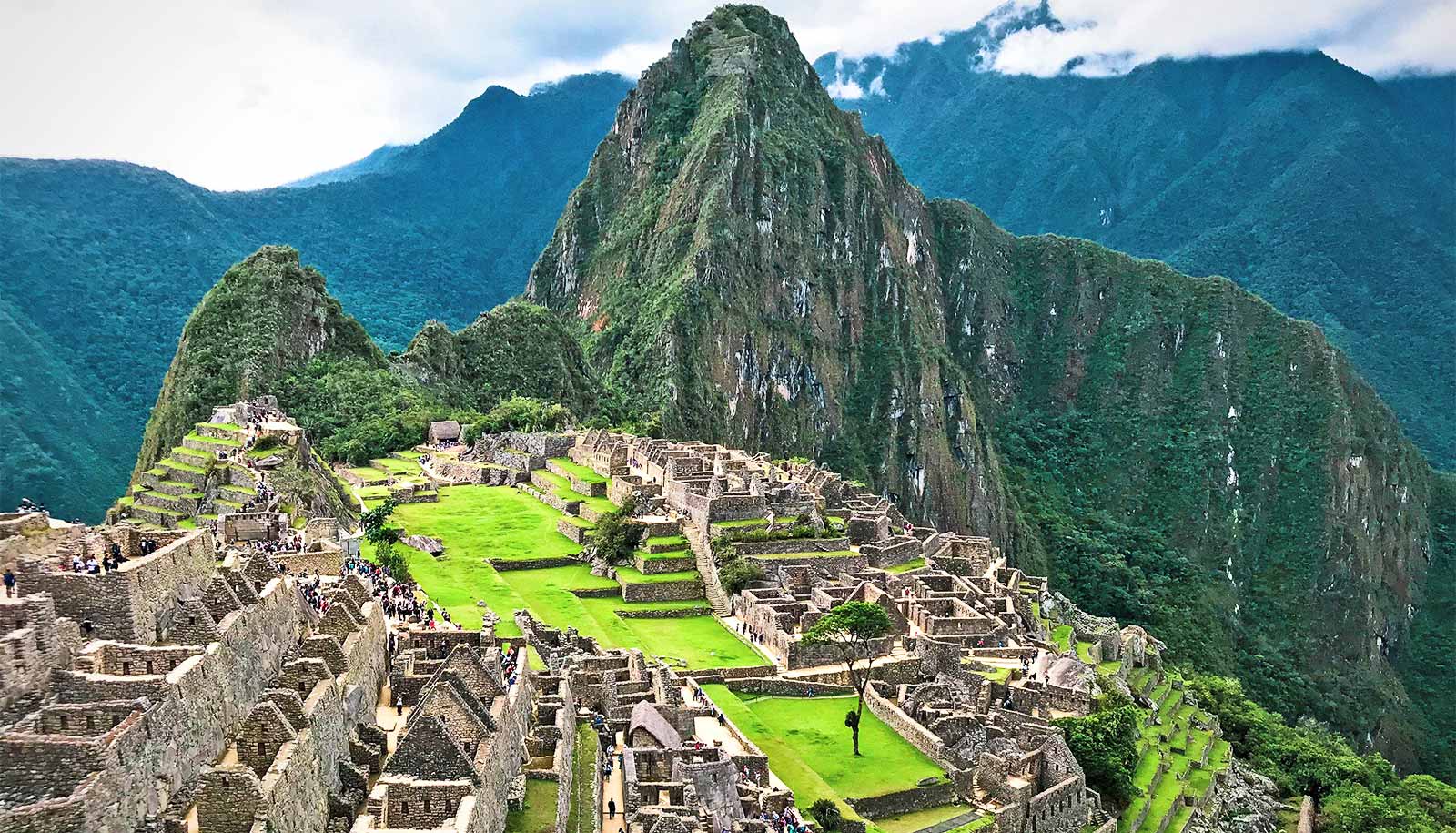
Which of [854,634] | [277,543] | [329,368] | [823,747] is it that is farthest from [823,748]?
[329,368]

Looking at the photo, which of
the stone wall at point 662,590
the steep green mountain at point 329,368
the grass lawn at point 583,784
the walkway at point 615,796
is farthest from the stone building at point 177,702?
the steep green mountain at point 329,368

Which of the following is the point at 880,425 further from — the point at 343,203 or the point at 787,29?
the point at 343,203

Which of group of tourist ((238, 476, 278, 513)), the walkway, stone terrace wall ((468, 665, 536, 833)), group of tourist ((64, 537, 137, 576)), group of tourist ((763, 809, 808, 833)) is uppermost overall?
group of tourist ((64, 537, 137, 576))

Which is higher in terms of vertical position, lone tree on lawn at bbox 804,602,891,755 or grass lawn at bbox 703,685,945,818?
lone tree on lawn at bbox 804,602,891,755

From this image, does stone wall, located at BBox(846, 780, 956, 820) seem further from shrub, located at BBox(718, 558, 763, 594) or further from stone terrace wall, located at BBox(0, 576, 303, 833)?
stone terrace wall, located at BBox(0, 576, 303, 833)

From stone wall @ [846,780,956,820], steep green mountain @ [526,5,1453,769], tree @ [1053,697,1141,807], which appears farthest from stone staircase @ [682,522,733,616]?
steep green mountain @ [526,5,1453,769]
